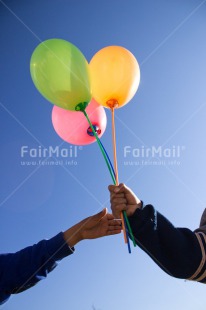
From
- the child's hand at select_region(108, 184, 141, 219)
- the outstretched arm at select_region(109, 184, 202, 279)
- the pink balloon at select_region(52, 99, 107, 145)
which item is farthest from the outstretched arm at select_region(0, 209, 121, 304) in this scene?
the outstretched arm at select_region(109, 184, 202, 279)

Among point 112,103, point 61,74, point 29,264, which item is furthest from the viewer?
point 29,264

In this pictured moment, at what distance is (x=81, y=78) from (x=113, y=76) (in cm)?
18

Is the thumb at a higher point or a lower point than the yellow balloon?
lower

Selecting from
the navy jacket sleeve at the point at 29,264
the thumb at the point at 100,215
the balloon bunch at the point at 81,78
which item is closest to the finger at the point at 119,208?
the balloon bunch at the point at 81,78

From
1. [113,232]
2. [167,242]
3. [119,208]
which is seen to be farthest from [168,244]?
[113,232]

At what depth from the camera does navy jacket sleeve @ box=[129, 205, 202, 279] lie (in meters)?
1.08

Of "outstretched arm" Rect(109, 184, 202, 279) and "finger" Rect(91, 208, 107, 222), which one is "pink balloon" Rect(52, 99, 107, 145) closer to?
"finger" Rect(91, 208, 107, 222)

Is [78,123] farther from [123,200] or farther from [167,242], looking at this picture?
[167,242]

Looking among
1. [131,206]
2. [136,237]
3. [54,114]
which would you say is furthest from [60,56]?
[136,237]

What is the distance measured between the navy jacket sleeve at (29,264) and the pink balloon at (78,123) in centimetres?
59

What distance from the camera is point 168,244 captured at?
1.10m

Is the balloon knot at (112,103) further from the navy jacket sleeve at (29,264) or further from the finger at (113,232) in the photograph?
the navy jacket sleeve at (29,264)

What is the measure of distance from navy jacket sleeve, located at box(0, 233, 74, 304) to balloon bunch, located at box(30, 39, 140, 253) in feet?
2.13

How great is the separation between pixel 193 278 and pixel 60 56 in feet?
3.82
